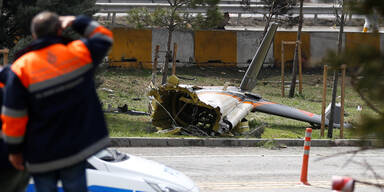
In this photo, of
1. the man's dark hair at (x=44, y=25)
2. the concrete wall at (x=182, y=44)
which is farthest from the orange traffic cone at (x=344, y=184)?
the concrete wall at (x=182, y=44)

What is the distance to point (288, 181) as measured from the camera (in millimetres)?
10570

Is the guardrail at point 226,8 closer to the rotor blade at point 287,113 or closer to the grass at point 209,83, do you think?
the grass at point 209,83

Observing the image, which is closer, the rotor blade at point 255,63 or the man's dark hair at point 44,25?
the man's dark hair at point 44,25

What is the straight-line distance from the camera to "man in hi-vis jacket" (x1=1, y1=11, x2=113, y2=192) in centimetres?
422

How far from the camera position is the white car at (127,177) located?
675 cm

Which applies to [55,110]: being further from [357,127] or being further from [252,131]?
[252,131]

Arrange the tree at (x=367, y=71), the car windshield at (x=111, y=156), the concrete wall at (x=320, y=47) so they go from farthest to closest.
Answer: the car windshield at (x=111, y=156) < the concrete wall at (x=320, y=47) < the tree at (x=367, y=71)

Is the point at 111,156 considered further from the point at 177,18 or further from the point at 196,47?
the point at 196,47

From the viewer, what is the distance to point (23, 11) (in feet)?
54.4

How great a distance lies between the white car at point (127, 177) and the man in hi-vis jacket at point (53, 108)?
223 centimetres

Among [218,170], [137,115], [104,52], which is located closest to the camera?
[104,52]

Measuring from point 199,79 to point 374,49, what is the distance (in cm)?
2302

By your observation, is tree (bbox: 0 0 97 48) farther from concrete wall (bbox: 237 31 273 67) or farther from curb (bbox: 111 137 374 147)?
concrete wall (bbox: 237 31 273 67)

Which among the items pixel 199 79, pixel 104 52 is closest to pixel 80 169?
pixel 104 52
